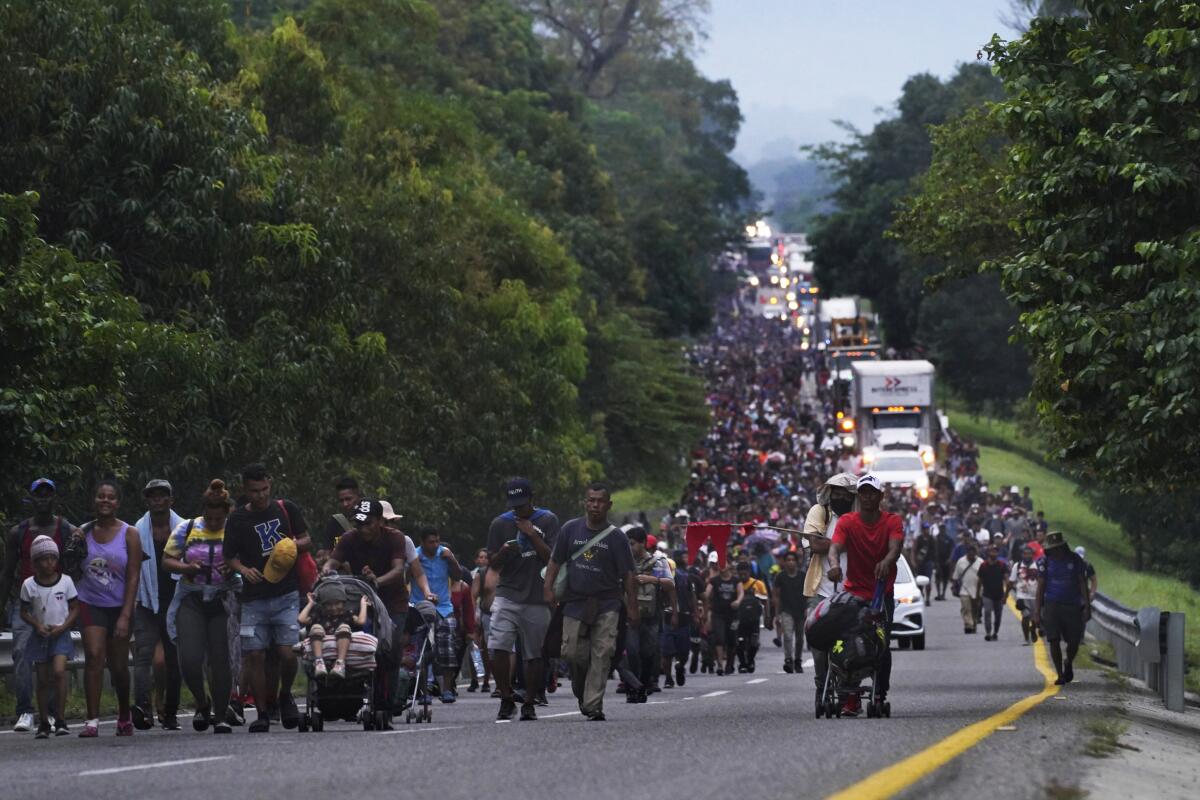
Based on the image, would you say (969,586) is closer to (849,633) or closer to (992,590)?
(992,590)

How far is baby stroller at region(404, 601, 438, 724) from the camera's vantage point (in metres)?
16.6

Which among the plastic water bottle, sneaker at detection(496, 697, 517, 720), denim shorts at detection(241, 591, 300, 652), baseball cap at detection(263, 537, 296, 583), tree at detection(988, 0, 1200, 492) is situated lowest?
the plastic water bottle

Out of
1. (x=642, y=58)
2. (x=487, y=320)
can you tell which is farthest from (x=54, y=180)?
(x=642, y=58)

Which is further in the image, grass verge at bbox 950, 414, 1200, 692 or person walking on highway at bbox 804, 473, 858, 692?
grass verge at bbox 950, 414, 1200, 692

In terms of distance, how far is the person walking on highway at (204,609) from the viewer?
595 inches

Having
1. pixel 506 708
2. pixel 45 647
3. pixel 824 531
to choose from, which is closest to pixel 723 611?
pixel 506 708

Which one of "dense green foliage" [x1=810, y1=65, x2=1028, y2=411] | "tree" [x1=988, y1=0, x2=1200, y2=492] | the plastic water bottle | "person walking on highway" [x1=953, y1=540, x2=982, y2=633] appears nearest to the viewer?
"tree" [x1=988, y1=0, x2=1200, y2=492]

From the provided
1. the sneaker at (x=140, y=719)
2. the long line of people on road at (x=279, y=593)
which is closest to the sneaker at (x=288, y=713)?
the long line of people on road at (x=279, y=593)

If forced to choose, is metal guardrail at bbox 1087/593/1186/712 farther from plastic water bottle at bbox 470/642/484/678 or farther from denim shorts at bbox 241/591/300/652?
denim shorts at bbox 241/591/300/652

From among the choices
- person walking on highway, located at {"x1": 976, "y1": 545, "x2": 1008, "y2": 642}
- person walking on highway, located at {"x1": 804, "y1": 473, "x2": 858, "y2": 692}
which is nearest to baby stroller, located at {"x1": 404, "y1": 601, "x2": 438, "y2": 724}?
person walking on highway, located at {"x1": 804, "y1": 473, "x2": 858, "y2": 692}

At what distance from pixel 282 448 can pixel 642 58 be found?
99685mm

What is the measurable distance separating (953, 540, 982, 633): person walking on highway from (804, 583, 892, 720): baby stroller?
70.8 feet

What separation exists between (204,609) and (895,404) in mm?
56687

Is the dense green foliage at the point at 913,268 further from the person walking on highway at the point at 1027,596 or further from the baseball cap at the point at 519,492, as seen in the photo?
the baseball cap at the point at 519,492
